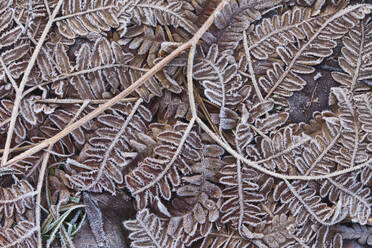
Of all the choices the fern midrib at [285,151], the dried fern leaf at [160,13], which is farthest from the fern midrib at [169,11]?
the fern midrib at [285,151]

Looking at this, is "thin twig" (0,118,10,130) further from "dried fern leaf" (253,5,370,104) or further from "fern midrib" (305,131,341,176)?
"fern midrib" (305,131,341,176)

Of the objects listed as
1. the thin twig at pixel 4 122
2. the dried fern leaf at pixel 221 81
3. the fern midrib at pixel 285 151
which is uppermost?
the dried fern leaf at pixel 221 81

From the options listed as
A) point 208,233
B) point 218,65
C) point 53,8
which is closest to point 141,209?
point 208,233

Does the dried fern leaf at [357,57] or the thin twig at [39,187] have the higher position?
the dried fern leaf at [357,57]

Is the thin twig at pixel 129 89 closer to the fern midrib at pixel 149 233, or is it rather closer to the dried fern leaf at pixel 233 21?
the dried fern leaf at pixel 233 21

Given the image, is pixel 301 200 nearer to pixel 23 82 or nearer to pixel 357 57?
pixel 357 57

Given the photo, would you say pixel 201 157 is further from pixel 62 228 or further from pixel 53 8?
pixel 53 8

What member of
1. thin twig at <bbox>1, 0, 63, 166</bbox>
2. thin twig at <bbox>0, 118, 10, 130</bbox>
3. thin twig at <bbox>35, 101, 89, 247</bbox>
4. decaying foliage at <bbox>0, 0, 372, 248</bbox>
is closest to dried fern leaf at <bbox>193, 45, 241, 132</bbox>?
decaying foliage at <bbox>0, 0, 372, 248</bbox>

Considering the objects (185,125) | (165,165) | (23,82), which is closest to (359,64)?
(185,125)
